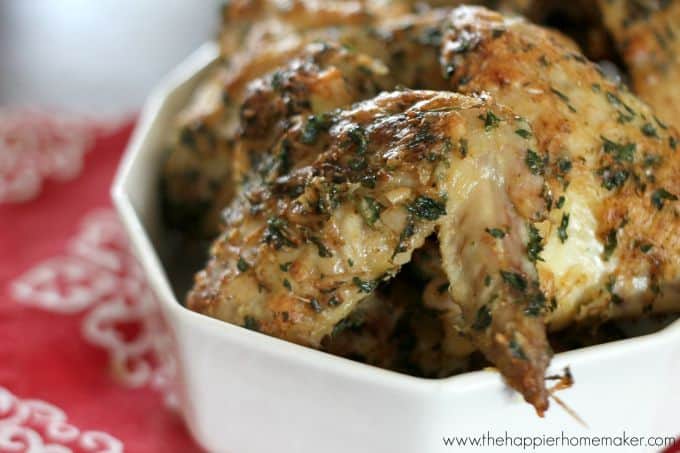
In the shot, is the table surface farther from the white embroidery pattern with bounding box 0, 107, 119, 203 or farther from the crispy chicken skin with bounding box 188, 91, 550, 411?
the crispy chicken skin with bounding box 188, 91, 550, 411

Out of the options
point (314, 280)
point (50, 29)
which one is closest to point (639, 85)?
point (314, 280)

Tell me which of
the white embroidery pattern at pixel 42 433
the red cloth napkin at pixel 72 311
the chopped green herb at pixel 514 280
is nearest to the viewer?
the chopped green herb at pixel 514 280

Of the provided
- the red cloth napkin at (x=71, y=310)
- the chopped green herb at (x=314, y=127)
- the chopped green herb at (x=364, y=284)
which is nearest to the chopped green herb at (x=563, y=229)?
the chopped green herb at (x=364, y=284)

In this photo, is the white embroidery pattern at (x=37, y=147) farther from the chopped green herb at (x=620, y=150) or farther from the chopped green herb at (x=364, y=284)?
the chopped green herb at (x=620, y=150)

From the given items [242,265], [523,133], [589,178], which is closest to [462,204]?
[523,133]

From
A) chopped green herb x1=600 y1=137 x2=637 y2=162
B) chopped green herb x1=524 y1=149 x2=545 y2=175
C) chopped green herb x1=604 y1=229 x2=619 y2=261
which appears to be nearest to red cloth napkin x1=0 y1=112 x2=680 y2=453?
chopped green herb x1=604 y1=229 x2=619 y2=261

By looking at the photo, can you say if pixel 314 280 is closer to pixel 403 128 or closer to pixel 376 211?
pixel 376 211
